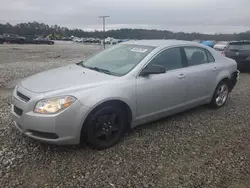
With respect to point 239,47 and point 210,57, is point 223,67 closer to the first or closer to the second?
point 210,57


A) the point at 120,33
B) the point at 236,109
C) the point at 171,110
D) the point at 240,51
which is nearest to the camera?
the point at 171,110

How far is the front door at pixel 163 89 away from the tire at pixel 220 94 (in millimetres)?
1197

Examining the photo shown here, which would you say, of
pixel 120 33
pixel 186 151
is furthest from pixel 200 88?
pixel 120 33

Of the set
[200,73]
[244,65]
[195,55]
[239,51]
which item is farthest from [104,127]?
[239,51]

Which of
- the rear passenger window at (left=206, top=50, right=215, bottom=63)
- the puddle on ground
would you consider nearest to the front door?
the rear passenger window at (left=206, top=50, right=215, bottom=63)

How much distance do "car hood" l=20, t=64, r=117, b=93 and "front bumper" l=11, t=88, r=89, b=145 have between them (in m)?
0.25

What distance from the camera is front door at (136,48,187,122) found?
382 centimetres

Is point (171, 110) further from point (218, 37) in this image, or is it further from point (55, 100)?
point (218, 37)

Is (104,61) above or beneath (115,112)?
above

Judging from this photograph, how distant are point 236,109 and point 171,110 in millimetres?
2062

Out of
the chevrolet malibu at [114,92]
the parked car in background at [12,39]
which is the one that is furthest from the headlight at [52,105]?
the parked car in background at [12,39]

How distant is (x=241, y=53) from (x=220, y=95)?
250 inches

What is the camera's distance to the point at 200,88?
15.8 ft

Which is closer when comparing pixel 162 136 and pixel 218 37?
pixel 162 136
